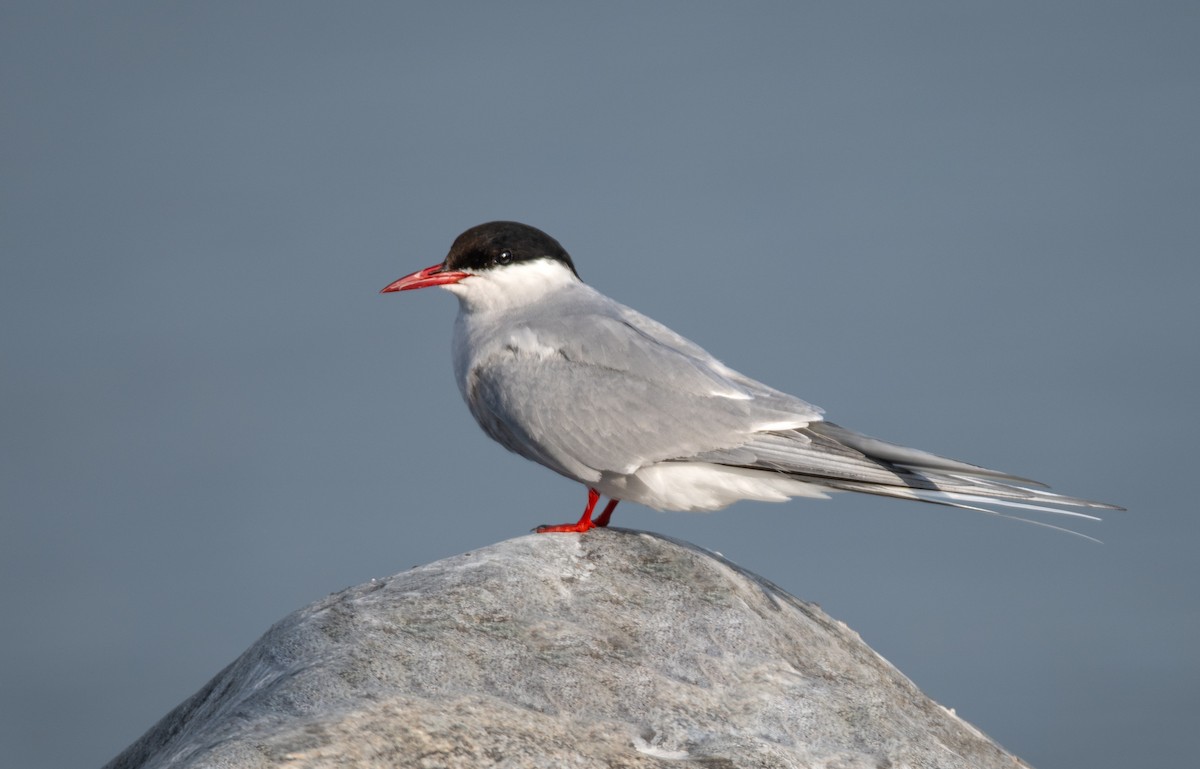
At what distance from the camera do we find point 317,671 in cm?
529

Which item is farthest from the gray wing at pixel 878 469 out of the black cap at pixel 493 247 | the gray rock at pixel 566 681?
the black cap at pixel 493 247

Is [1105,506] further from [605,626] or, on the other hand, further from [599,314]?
[599,314]

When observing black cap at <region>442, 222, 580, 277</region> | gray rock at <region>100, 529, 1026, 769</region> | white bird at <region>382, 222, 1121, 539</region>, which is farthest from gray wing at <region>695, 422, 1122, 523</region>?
black cap at <region>442, 222, 580, 277</region>

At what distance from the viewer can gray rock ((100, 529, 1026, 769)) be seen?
4953 millimetres

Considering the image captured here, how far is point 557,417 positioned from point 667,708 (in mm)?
1723

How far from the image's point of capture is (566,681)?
540cm

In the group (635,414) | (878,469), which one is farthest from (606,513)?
(878,469)

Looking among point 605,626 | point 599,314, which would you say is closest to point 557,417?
point 599,314

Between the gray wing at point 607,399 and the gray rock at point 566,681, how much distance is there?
0.46 meters

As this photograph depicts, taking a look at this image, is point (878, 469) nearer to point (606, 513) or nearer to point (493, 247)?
point (606, 513)

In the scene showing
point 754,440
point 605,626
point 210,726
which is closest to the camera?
point 210,726

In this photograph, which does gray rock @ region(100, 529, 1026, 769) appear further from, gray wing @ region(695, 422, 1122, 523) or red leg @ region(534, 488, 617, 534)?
gray wing @ region(695, 422, 1122, 523)

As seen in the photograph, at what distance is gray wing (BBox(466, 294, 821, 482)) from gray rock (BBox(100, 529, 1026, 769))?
1.52ft

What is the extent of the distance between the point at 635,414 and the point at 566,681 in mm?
1608
